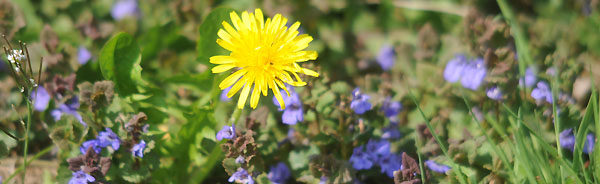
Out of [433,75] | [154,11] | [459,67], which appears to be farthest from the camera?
[154,11]

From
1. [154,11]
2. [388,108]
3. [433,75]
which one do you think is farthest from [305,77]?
[154,11]

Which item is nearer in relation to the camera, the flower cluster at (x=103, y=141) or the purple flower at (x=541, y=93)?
the flower cluster at (x=103, y=141)

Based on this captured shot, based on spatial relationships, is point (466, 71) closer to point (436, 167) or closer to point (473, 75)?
point (473, 75)

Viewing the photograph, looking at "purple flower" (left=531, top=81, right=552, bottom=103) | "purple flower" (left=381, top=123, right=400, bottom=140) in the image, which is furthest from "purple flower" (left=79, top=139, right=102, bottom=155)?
"purple flower" (left=531, top=81, right=552, bottom=103)

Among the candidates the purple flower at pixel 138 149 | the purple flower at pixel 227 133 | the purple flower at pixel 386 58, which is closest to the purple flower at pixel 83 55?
the purple flower at pixel 138 149

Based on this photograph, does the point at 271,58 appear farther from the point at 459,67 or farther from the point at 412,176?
the point at 459,67

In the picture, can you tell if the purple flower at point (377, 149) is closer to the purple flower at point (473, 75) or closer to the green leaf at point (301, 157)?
the green leaf at point (301, 157)

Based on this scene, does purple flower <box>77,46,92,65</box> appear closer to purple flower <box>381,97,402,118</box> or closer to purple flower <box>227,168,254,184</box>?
purple flower <box>227,168,254,184</box>
